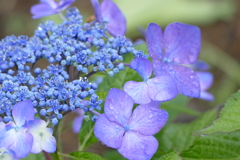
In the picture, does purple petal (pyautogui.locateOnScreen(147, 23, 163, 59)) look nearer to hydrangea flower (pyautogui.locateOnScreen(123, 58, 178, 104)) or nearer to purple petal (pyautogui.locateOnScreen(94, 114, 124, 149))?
hydrangea flower (pyautogui.locateOnScreen(123, 58, 178, 104))

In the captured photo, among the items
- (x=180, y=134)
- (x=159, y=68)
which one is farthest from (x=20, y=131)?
(x=180, y=134)

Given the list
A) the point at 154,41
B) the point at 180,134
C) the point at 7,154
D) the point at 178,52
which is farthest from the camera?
the point at 180,134

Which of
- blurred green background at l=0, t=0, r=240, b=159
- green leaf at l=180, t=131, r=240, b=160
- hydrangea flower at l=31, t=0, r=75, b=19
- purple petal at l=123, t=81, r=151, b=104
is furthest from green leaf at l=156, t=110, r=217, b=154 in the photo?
blurred green background at l=0, t=0, r=240, b=159

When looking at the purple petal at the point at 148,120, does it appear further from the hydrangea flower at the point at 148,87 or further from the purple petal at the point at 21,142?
the purple petal at the point at 21,142

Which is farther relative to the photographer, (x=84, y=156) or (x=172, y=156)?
(x=84, y=156)

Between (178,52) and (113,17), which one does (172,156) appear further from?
(113,17)

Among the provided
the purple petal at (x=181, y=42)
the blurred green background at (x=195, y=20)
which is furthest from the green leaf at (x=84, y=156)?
the blurred green background at (x=195, y=20)
